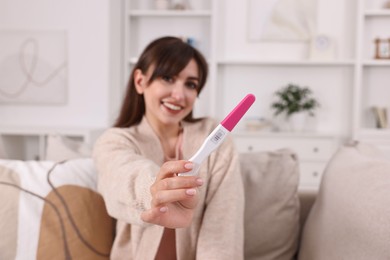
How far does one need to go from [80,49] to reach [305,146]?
207 cm

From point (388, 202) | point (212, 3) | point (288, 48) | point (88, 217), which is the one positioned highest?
point (212, 3)

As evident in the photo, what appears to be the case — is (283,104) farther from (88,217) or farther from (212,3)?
(88,217)

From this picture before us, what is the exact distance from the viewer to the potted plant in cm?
378

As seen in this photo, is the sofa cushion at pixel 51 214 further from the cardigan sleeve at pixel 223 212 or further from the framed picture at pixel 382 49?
the framed picture at pixel 382 49

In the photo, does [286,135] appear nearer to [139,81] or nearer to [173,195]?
[139,81]

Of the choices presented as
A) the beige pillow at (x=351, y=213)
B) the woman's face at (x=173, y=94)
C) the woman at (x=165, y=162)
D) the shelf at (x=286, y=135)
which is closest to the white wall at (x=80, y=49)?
the shelf at (x=286, y=135)

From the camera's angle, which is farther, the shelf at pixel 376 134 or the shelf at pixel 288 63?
the shelf at pixel 288 63

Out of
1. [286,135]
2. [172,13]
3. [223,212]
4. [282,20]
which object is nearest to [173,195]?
[223,212]

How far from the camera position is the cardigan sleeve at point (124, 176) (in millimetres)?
994

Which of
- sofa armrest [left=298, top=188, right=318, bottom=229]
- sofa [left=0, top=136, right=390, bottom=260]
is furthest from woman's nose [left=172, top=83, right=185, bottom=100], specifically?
sofa armrest [left=298, top=188, right=318, bottom=229]

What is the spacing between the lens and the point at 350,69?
3.97 metres

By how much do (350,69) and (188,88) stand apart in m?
3.00

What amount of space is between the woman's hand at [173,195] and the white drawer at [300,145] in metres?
2.75

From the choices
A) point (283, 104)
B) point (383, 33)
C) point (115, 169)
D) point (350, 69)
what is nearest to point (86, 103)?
point (283, 104)
